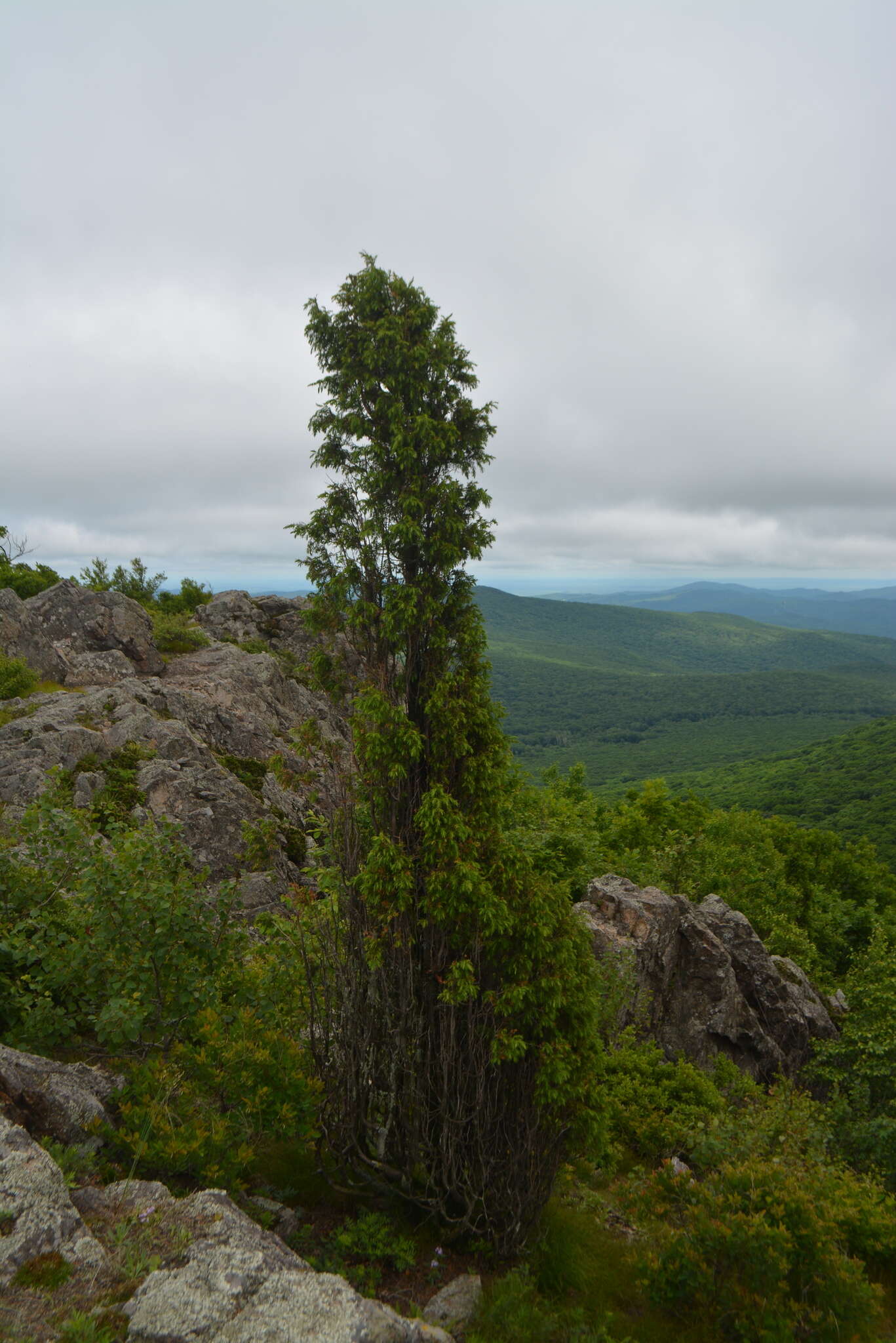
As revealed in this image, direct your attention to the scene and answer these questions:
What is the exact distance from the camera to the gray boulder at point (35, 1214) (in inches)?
209

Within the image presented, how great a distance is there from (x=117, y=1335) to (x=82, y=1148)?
8.56 ft

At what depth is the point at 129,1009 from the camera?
774 cm

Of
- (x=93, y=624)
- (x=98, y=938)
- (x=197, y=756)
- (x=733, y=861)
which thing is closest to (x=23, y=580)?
(x=93, y=624)

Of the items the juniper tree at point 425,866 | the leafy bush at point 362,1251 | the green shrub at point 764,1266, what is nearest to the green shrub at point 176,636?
the juniper tree at point 425,866

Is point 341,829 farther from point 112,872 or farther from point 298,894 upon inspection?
point 112,872

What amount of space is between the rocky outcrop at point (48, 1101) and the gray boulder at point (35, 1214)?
1214mm

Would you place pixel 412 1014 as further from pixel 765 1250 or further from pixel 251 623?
pixel 251 623

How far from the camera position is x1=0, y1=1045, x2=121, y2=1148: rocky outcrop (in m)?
7.17

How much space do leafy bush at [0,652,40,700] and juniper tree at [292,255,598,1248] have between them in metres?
23.0

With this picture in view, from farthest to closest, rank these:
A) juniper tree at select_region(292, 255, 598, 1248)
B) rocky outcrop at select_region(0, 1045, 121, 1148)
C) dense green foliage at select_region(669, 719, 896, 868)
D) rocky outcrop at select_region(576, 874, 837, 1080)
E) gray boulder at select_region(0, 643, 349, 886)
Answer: dense green foliage at select_region(669, 719, 896, 868), rocky outcrop at select_region(576, 874, 837, 1080), gray boulder at select_region(0, 643, 349, 886), juniper tree at select_region(292, 255, 598, 1248), rocky outcrop at select_region(0, 1045, 121, 1148)

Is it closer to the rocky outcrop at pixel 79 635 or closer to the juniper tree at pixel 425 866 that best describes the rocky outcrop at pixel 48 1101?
the juniper tree at pixel 425 866

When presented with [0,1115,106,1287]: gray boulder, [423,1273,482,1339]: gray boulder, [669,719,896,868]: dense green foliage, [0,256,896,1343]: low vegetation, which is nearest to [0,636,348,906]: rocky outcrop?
[0,256,896,1343]: low vegetation

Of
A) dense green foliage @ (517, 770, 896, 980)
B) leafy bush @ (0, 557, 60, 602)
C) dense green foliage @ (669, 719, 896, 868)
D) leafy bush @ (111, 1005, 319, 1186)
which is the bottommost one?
dense green foliage @ (669, 719, 896, 868)

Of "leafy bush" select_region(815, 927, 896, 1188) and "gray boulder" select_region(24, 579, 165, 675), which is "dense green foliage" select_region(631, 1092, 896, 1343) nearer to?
"leafy bush" select_region(815, 927, 896, 1188)
